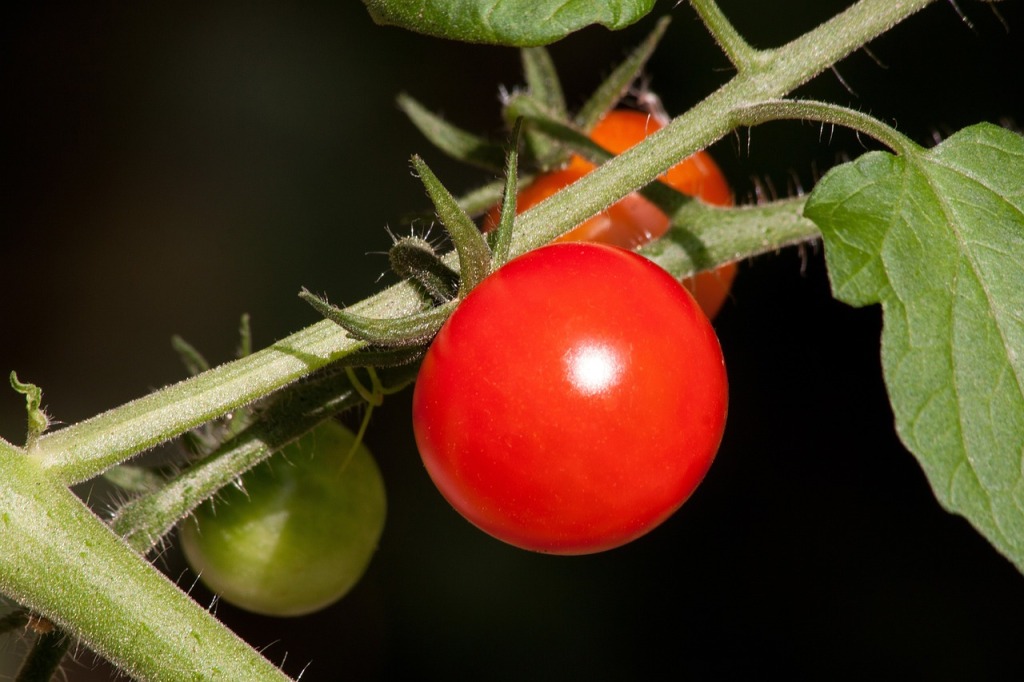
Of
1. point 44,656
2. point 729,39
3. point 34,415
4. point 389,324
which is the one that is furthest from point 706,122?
point 44,656

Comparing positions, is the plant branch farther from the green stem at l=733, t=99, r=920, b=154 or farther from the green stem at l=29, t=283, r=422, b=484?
the green stem at l=733, t=99, r=920, b=154

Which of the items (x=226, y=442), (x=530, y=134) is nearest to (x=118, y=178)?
(x=530, y=134)

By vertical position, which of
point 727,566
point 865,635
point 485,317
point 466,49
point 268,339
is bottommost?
point 865,635

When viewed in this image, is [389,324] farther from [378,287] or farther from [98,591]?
[378,287]

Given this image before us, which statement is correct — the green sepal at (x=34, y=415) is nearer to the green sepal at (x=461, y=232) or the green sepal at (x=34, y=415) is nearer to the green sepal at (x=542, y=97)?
the green sepal at (x=461, y=232)

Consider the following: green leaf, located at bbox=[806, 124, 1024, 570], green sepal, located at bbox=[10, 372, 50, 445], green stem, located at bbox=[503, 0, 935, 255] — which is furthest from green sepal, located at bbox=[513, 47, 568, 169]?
green sepal, located at bbox=[10, 372, 50, 445]

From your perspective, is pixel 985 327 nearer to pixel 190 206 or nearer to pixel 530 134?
pixel 530 134
